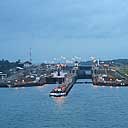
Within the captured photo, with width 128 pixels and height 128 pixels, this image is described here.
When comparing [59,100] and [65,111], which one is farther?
[59,100]

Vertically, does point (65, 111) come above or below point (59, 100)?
below

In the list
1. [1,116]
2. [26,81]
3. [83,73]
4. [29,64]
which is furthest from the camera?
[29,64]

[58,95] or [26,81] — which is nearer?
[58,95]

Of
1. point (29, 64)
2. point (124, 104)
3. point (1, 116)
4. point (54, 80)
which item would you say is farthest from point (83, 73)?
point (1, 116)

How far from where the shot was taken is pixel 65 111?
24.2 meters

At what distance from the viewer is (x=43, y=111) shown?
24.1 metres

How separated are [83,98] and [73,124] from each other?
9106 mm

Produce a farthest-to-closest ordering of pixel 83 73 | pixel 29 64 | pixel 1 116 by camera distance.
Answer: pixel 29 64 < pixel 83 73 < pixel 1 116

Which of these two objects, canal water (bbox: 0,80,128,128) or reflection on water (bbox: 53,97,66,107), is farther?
reflection on water (bbox: 53,97,66,107)

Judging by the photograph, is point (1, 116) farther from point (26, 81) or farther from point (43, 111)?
point (26, 81)

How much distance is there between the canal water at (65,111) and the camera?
815 inches

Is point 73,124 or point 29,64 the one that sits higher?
point 29,64

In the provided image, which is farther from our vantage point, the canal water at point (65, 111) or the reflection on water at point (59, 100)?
the reflection on water at point (59, 100)

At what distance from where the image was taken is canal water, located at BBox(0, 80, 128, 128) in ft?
67.9
